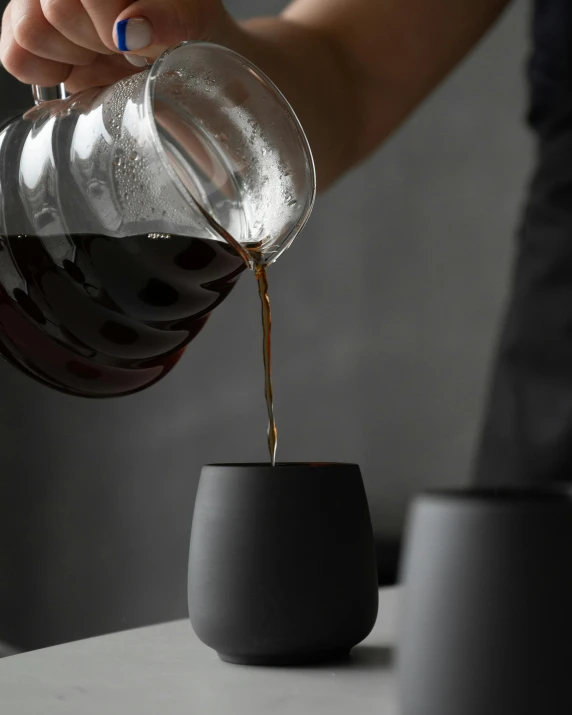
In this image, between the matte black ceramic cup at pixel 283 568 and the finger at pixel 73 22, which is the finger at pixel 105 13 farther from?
the matte black ceramic cup at pixel 283 568

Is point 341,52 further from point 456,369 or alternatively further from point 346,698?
point 456,369

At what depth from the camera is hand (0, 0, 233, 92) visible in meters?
A: 0.62

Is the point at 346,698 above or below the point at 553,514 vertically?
below

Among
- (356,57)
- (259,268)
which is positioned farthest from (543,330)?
(259,268)

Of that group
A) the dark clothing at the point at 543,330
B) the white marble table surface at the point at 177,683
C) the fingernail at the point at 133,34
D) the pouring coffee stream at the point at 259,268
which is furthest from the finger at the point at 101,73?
the dark clothing at the point at 543,330

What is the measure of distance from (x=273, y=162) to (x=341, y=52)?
417 mm

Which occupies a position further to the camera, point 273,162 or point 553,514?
point 273,162

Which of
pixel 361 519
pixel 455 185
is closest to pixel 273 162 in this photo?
pixel 361 519

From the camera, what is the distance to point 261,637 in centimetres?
55

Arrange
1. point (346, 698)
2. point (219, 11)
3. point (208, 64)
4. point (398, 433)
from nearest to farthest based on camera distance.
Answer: point (346, 698)
point (208, 64)
point (219, 11)
point (398, 433)

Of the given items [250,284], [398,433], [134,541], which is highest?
[250,284]

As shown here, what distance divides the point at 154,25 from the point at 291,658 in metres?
0.38

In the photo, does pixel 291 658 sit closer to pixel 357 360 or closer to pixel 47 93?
pixel 47 93

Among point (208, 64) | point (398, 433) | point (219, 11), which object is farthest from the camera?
point (398, 433)
